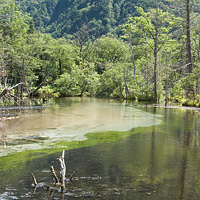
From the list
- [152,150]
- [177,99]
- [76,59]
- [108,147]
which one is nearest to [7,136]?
[108,147]

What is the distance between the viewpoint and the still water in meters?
5.70

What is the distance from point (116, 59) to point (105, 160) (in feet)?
161

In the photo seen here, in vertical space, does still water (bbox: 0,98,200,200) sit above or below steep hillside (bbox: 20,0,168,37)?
below

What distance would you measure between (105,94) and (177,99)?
1482cm

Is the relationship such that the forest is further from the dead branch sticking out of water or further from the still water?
the dead branch sticking out of water

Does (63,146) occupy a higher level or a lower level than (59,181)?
higher

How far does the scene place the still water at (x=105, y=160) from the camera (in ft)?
18.7

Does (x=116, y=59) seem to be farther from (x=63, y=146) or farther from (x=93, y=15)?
(x=93, y=15)

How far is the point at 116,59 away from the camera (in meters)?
55.8

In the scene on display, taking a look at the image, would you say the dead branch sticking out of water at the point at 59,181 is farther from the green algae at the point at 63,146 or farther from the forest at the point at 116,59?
the forest at the point at 116,59

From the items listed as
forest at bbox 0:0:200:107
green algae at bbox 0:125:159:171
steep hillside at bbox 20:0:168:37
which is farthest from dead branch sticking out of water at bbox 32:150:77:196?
steep hillside at bbox 20:0:168:37

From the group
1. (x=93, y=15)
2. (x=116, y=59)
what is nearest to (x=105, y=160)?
(x=116, y=59)

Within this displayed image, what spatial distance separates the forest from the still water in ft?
9.94

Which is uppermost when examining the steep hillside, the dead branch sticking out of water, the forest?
the steep hillside
